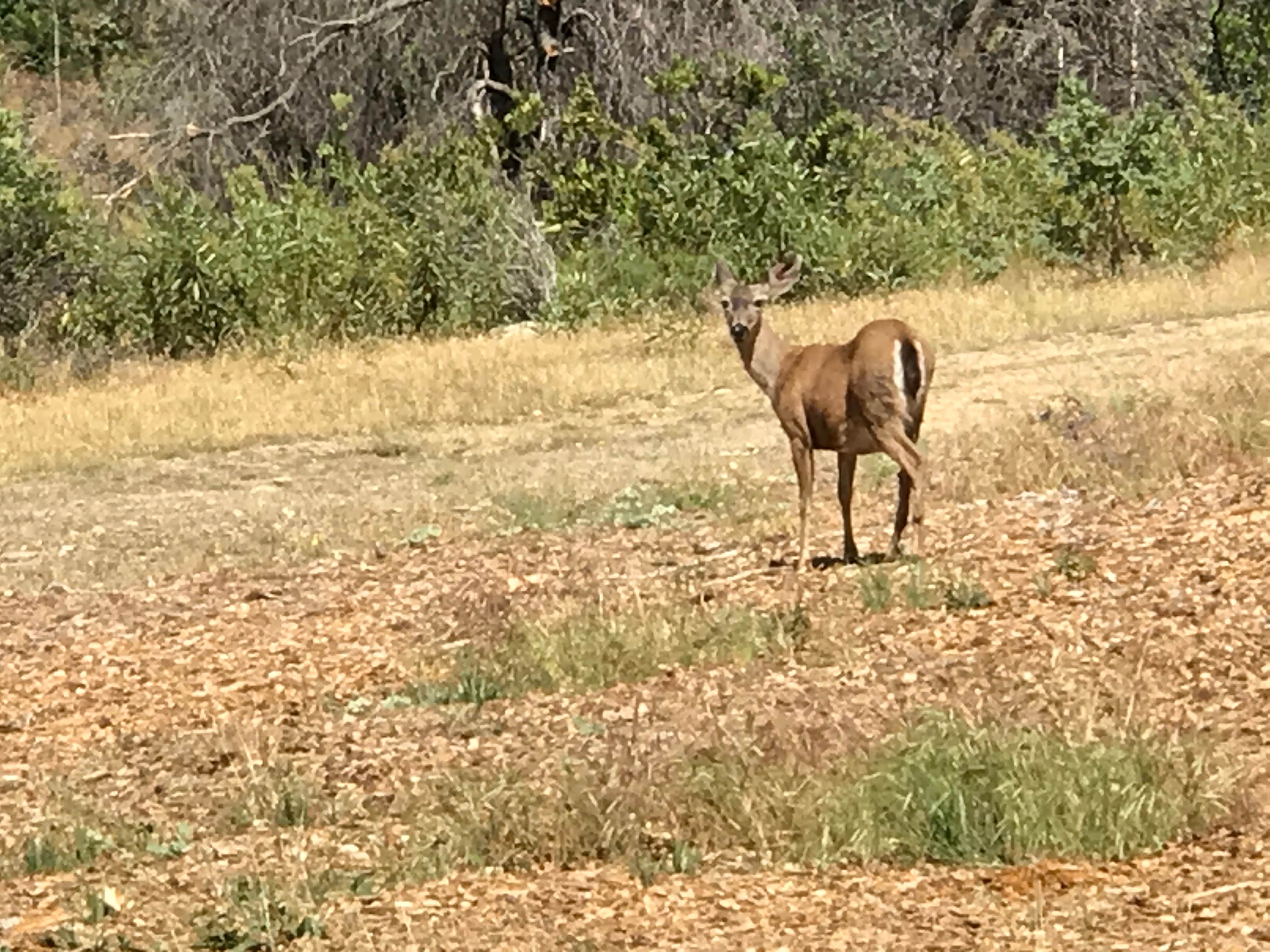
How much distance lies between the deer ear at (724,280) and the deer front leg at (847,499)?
55.1 inches

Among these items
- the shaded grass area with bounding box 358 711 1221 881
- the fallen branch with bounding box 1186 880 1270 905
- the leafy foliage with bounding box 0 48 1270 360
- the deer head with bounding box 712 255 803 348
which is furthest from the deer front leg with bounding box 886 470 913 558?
the leafy foliage with bounding box 0 48 1270 360

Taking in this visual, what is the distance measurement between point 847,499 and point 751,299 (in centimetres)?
162

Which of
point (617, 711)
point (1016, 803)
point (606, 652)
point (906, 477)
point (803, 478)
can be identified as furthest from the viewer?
point (803, 478)

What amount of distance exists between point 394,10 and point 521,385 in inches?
451

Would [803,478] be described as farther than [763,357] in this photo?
No

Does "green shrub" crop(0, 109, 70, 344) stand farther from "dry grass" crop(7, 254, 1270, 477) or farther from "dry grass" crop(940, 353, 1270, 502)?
"dry grass" crop(940, 353, 1270, 502)

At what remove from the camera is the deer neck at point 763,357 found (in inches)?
439

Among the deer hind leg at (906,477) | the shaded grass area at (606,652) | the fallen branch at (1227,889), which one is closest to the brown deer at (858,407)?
the deer hind leg at (906,477)

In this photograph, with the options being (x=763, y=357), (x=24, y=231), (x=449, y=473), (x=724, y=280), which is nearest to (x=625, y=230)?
(x=24, y=231)

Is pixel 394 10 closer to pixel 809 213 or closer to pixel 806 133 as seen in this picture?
pixel 806 133

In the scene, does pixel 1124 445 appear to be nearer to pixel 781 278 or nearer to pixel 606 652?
pixel 781 278

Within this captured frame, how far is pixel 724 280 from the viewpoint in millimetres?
11641

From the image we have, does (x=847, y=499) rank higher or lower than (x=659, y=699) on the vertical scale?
higher

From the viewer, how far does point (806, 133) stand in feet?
89.9
